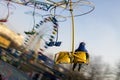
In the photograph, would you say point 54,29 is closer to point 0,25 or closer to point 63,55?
point 63,55

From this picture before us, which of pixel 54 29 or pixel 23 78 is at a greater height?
pixel 54 29

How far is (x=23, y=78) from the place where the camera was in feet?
125

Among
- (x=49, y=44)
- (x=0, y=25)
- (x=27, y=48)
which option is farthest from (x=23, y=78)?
(x=0, y=25)

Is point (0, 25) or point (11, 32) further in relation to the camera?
point (11, 32)

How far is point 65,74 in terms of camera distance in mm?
52250

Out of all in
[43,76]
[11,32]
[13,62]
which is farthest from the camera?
[11,32]

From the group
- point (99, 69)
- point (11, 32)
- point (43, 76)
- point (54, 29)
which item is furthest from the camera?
point (99, 69)

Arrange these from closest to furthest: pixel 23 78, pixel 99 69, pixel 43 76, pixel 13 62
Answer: pixel 23 78, pixel 13 62, pixel 43 76, pixel 99 69

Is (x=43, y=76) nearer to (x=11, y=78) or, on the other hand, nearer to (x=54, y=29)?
(x=11, y=78)

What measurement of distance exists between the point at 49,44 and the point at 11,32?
3319 cm

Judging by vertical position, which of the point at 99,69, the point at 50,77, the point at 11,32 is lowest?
the point at 99,69

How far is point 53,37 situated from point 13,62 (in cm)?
1914

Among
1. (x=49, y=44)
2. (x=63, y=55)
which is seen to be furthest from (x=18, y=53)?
(x=63, y=55)

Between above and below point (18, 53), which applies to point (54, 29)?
above
